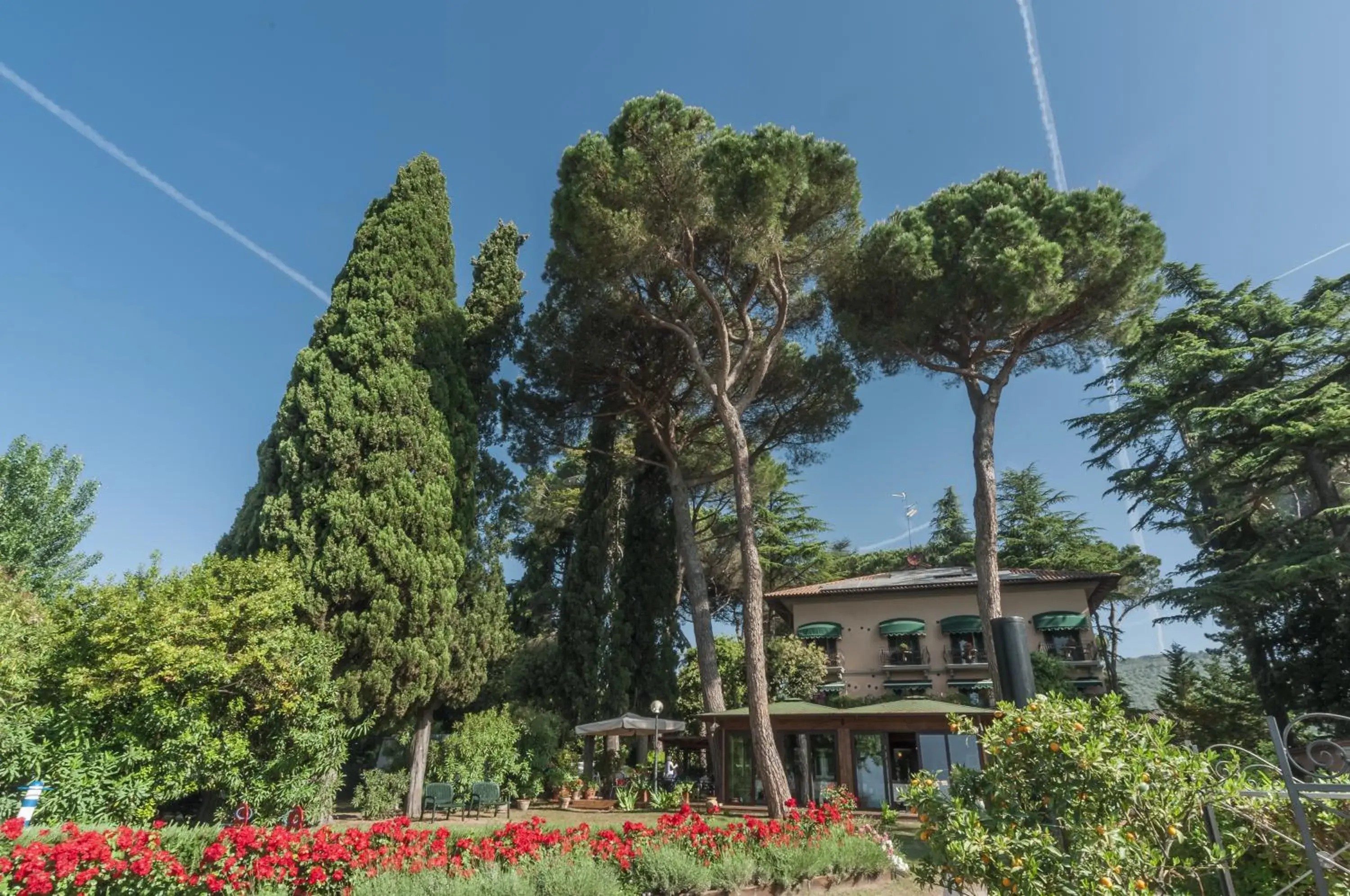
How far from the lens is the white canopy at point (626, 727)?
15.3 m

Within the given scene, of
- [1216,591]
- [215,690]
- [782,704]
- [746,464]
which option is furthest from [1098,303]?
[215,690]

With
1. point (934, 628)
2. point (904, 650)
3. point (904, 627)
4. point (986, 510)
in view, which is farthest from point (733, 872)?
point (934, 628)

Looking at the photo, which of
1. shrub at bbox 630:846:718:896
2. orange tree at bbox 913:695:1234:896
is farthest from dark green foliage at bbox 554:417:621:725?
orange tree at bbox 913:695:1234:896

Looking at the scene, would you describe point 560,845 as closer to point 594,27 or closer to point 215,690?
point 215,690

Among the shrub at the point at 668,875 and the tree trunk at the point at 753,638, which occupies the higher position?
the tree trunk at the point at 753,638

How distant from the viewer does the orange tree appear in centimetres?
318

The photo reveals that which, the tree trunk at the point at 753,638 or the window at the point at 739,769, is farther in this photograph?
the window at the point at 739,769

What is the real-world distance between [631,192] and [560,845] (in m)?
12.9

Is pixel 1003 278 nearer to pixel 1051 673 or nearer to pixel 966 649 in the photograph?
pixel 1051 673

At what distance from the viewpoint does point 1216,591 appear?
1667 cm

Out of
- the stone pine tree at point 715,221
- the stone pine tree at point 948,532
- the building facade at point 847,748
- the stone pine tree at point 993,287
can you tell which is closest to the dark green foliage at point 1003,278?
the stone pine tree at point 993,287

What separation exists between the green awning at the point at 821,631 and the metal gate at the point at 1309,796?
19.7m

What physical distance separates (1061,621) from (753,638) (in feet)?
42.9

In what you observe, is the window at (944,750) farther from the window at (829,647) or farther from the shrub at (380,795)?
the shrub at (380,795)
